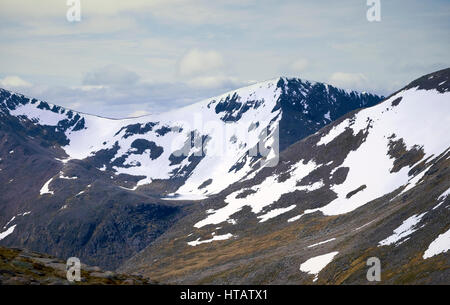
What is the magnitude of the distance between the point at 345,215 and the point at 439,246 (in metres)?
66.8

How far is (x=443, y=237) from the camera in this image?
204 ft

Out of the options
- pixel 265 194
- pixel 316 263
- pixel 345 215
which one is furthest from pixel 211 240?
pixel 316 263

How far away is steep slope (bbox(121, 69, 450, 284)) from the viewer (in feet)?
236

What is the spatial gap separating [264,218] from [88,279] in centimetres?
13347

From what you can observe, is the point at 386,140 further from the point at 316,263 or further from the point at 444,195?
the point at 316,263

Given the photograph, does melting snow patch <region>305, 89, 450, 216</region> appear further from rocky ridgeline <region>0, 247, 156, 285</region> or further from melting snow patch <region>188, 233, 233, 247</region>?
rocky ridgeline <region>0, 247, 156, 285</region>

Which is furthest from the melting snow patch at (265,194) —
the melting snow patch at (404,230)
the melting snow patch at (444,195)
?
the melting snow patch at (404,230)

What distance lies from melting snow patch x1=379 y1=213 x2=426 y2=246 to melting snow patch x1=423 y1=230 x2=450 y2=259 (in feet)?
30.3

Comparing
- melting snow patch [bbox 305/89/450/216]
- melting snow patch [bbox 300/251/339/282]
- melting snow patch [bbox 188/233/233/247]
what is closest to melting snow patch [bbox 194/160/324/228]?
melting snow patch [bbox 188/233/233/247]

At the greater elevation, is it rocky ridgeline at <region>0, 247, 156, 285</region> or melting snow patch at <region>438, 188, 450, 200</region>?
melting snow patch at <region>438, 188, 450, 200</region>

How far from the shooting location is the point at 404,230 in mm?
75312

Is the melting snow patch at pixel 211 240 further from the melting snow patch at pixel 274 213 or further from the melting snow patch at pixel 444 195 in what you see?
the melting snow patch at pixel 444 195
